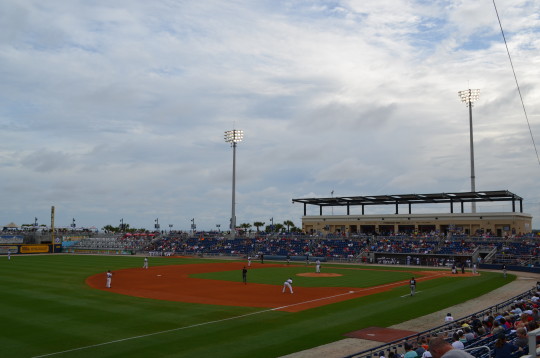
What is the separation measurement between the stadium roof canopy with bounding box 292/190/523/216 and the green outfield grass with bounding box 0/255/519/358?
39728mm

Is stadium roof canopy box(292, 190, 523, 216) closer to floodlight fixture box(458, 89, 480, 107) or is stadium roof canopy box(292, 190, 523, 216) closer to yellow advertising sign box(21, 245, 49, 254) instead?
floodlight fixture box(458, 89, 480, 107)

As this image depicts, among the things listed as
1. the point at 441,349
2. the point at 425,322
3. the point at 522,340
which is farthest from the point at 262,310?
the point at 441,349

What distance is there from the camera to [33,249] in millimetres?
83812

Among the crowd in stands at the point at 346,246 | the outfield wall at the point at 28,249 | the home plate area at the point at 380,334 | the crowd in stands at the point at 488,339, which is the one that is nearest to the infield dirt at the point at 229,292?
the home plate area at the point at 380,334

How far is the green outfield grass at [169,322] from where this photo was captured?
17688 mm

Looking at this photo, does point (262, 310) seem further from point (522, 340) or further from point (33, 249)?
point (33, 249)

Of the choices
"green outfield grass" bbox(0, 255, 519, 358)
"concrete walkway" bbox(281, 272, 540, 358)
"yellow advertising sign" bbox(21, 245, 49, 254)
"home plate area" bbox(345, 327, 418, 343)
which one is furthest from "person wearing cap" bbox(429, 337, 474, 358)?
"yellow advertising sign" bbox(21, 245, 49, 254)

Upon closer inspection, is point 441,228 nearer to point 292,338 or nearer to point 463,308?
point 463,308

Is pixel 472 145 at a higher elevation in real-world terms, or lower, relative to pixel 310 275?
higher

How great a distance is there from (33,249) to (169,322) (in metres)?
73.4

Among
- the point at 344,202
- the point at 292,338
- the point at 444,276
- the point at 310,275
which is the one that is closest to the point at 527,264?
the point at 444,276

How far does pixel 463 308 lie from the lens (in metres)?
26.6

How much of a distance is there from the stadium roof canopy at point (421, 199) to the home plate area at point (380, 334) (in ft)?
180

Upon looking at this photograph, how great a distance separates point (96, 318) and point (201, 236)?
73078 mm
